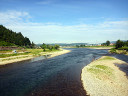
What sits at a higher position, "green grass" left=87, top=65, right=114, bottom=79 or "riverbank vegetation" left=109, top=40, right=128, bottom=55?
"riverbank vegetation" left=109, top=40, right=128, bottom=55

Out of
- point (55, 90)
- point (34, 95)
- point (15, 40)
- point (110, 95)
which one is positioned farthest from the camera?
point (15, 40)

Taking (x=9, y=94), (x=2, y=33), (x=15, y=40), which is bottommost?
(x=9, y=94)

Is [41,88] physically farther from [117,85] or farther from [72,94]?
[117,85]

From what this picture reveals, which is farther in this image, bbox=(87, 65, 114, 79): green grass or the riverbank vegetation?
the riverbank vegetation

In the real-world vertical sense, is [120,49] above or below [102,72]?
above

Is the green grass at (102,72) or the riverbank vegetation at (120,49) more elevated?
the riverbank vegetation at (120,49)

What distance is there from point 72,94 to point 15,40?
127 meters

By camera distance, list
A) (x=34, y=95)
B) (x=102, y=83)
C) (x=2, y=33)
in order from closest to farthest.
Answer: (x=34, y=95) → (x=102, y=83) → (x=2, y=33)

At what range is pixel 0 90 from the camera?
1998cm

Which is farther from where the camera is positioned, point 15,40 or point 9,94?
point 15,40

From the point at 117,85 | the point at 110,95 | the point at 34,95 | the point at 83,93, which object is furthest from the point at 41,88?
the point at 117,85

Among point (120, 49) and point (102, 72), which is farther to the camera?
point (120, 49)

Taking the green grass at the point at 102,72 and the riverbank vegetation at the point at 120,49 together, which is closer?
the green grass at the point at 102,72

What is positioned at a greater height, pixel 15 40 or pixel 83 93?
pixel 15 40
